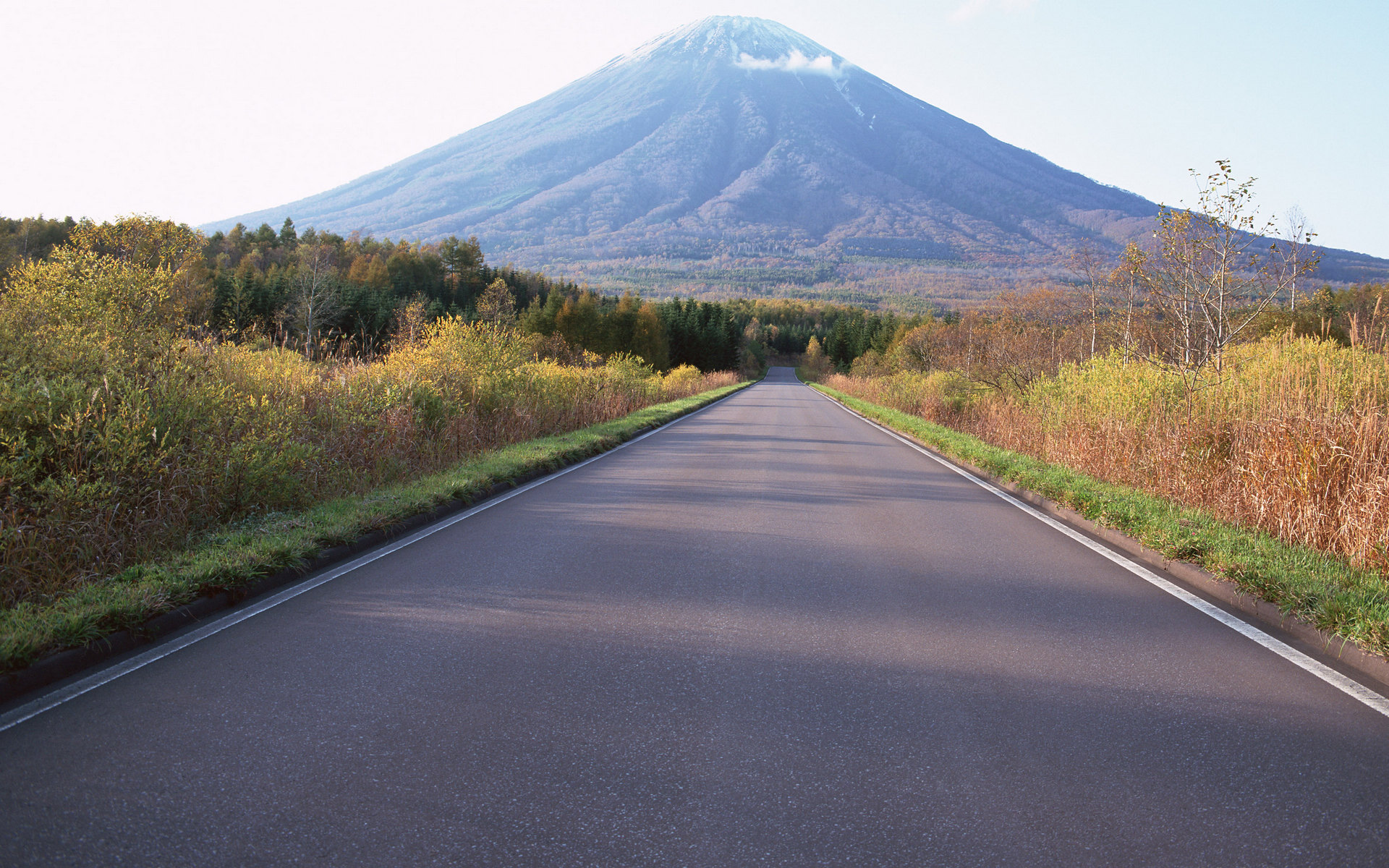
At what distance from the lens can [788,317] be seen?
18525 cm

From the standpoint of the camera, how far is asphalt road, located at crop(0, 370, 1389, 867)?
2795 millimetres

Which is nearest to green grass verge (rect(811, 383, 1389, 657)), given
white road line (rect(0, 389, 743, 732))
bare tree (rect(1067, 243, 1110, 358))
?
white road line (rect(0, 389, 743, 732))

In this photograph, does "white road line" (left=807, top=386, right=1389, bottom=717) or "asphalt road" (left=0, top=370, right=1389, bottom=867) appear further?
"white road line" (left=807, top=386, right=1389, bottom=717)

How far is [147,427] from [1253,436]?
1032cm

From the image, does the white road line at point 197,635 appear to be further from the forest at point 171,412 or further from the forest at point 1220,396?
the forest at point 1220,396

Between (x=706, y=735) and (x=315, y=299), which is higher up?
(x=315, y=299)

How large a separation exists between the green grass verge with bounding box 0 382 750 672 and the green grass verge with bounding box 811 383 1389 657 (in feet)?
22.2

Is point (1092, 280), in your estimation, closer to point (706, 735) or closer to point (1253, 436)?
point (1253, 436)

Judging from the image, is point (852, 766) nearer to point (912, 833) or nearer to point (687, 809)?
point (912, 833)

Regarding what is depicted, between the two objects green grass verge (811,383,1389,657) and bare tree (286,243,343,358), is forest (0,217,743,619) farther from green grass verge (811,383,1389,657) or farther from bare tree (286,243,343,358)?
bare tree (286,243,343,358)

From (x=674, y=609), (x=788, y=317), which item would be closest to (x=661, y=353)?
(x=674, y=609)

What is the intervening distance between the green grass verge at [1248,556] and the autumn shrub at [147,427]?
7645 mm

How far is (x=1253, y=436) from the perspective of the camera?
28.1 feet

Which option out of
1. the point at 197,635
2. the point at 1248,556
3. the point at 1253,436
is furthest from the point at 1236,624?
the point at 197,635
